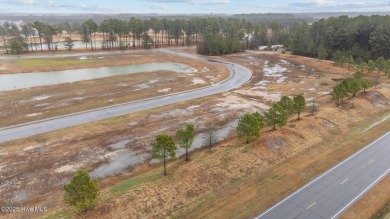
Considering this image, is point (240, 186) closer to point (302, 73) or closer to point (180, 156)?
point (180, 156)

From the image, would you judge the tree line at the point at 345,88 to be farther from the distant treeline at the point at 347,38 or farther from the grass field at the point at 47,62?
the grass field at the point at 47,62

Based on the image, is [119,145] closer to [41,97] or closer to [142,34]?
[41,97]

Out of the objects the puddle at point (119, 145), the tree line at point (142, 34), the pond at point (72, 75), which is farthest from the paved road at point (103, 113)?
the tree line at point (142, 34)

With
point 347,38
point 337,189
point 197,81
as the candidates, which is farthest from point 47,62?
point 347,38

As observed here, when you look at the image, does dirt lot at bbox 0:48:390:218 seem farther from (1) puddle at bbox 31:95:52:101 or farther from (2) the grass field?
(2) the grass field

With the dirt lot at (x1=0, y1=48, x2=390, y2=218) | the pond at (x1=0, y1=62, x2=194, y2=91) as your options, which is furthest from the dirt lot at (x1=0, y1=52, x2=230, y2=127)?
the dirt lot at (x1=0, y1=48, x2=390, y2=218)
